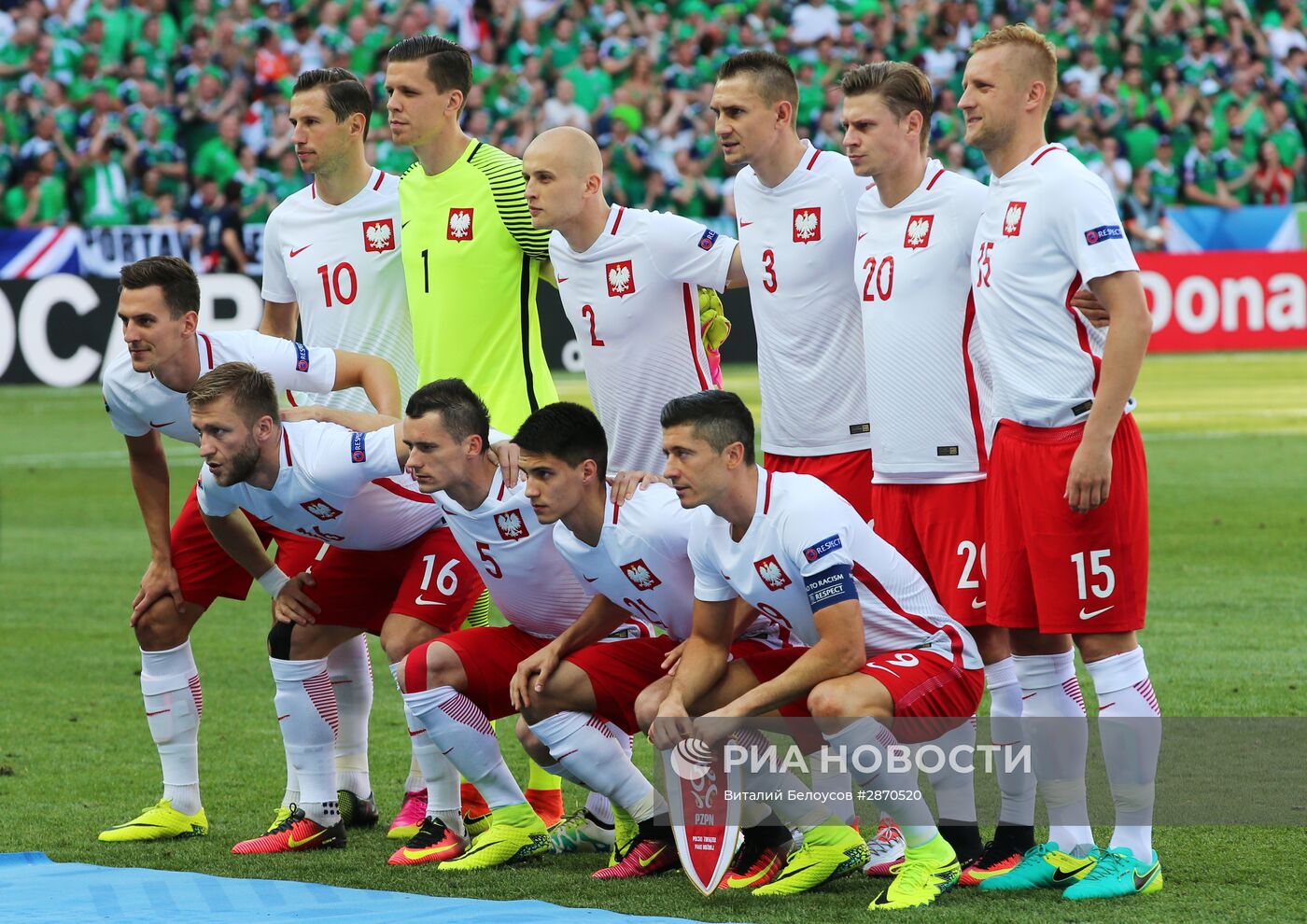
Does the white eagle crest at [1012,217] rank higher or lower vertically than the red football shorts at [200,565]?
higher

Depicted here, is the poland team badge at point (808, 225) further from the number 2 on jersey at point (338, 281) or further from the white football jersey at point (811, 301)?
the number 2 on jersey at point (338, 281)

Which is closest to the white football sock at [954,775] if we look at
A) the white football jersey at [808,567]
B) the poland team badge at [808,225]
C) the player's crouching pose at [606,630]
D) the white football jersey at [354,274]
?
the white football jersey at [808,567]

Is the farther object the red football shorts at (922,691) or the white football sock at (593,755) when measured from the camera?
the white football sock at (593,755)

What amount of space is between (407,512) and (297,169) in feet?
57.4

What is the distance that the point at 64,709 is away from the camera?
8.38 meters

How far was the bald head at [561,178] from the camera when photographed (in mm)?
6219

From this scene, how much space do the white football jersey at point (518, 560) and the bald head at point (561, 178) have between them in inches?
37.6

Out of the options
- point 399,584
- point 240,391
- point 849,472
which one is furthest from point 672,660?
point 240,391

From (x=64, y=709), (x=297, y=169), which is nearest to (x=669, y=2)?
(x=297, y=169)

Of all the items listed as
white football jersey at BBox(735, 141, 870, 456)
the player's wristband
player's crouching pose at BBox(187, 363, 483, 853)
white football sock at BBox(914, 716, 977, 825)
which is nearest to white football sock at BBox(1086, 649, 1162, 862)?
white football sock at BBox(914, 716, 977, 825)

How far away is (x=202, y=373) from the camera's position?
6375 mm

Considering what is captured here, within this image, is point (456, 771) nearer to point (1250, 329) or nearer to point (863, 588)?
point (863, 588)

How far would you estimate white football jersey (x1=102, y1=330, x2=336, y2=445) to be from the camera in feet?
21.1

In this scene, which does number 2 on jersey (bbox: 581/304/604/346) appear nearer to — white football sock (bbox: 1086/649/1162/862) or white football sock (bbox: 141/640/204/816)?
white football sock (bbox: 141/640/204/816)
